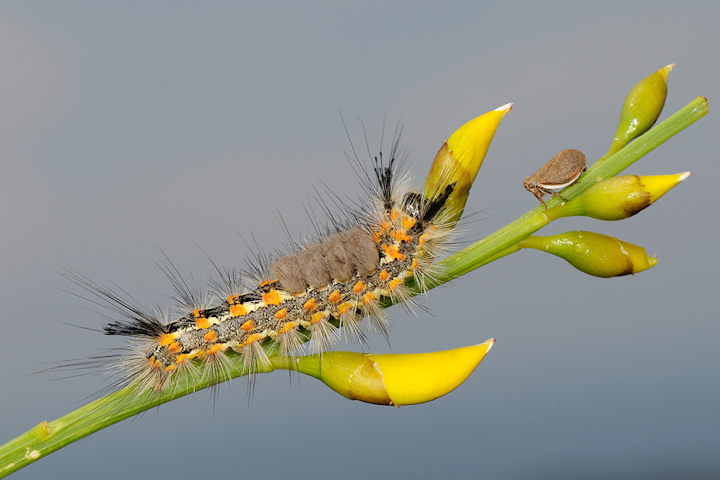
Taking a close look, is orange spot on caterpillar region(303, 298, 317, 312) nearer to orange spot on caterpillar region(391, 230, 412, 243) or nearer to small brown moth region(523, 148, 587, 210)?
orange spot on caterpillar region(391, 230, 412, 243)

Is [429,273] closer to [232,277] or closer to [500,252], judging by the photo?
[500,252]

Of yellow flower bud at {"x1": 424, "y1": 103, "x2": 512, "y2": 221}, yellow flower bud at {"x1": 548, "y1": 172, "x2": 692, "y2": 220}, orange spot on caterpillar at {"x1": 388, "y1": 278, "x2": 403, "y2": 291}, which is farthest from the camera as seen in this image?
orange spot on caterpillar at {"x1": 388, "y1": 278, "x2": 403, "y2": 291}

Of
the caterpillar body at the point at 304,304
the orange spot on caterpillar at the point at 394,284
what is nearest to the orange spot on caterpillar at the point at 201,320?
the caterpillar body at the point at 304,304

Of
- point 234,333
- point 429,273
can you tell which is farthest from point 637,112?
point 234,333

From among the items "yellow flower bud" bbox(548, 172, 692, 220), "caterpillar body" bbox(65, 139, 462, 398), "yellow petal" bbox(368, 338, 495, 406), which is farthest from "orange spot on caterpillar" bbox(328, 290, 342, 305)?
"yellow flower bud" bbox(548, 172, 692, 220)

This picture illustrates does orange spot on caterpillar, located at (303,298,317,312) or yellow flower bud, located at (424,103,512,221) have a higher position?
yellow flower bud, located at (424,103,512,221)

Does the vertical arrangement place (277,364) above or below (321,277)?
below
